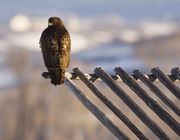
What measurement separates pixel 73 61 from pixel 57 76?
53.7ft

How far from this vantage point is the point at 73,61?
21703 mm

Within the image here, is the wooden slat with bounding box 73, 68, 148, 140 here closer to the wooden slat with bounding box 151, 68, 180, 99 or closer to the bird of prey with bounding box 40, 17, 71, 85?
the wooden slat with bounding box 151, 68, 180, 99

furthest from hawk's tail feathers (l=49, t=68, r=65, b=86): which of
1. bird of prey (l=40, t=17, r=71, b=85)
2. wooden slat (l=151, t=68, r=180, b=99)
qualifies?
wooden slat (l=151, t=68, r=180, b=99)

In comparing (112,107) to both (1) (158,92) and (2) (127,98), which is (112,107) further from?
(1) (158,92)

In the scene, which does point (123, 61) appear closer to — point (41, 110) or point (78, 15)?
point (41, 110)

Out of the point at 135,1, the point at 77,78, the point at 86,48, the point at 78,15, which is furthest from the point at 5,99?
the point at 135,1

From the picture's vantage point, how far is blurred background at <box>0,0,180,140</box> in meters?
17.8

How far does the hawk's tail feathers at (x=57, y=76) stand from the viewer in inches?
207

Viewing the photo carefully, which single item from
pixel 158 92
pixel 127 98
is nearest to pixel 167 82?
pixel 158 92

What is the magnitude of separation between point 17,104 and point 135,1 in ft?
87.4

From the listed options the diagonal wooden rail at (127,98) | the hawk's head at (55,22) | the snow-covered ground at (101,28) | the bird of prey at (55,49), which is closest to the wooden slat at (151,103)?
the diagonal wooden rail at (127,98)

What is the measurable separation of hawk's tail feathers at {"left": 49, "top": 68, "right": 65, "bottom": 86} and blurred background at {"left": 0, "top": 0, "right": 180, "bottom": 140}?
212 cm

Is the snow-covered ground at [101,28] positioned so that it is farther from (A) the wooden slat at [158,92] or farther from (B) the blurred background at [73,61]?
(A) the wooden slat at [158,92]

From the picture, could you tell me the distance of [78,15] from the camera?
40.5 m
